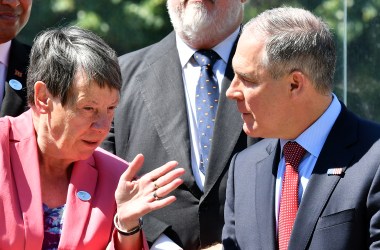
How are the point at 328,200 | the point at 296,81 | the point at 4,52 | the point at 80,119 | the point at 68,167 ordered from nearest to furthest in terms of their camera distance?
the point at 328,200 → the point at 296,81 → the point at 80,119 → the point at 68,167 → the point at 4,52

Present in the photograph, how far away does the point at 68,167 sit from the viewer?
4758 mm

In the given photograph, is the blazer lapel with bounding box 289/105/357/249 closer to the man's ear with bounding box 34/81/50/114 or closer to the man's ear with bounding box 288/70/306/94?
the man's ear with bounding box 288/70/306/94

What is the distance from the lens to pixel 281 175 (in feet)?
14.9

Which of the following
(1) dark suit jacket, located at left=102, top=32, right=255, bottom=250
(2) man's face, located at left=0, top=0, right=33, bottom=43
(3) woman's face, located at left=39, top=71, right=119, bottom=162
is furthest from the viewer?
(2) man's face, located at left=0, top=0, right=33, bottom=43

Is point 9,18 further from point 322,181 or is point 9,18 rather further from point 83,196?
point 322,181

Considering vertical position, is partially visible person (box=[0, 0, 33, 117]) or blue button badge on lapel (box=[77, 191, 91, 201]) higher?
partially visible person (box=[0, 0, 33, 117])

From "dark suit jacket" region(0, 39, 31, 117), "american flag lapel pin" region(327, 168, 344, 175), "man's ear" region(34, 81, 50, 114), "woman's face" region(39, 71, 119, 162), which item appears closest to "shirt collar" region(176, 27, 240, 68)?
"dark suit jacket" region(0, 39, 31, 117)

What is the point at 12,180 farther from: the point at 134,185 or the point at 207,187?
the point at 207,187

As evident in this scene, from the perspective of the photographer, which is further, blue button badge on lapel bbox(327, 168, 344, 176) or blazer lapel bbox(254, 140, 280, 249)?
blazer lapel bbox(254, 140, 280, 249)

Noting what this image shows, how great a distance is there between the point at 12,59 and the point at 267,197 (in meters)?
1.64

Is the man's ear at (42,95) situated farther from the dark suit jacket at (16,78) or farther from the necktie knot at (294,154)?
the necktie knot at (294,154)

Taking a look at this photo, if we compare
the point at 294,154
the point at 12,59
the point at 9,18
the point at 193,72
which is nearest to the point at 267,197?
the point at 294,154

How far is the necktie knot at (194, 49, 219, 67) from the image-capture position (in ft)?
18.2

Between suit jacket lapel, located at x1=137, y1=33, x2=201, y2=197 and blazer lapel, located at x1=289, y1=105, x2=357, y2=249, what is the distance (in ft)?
3.23
